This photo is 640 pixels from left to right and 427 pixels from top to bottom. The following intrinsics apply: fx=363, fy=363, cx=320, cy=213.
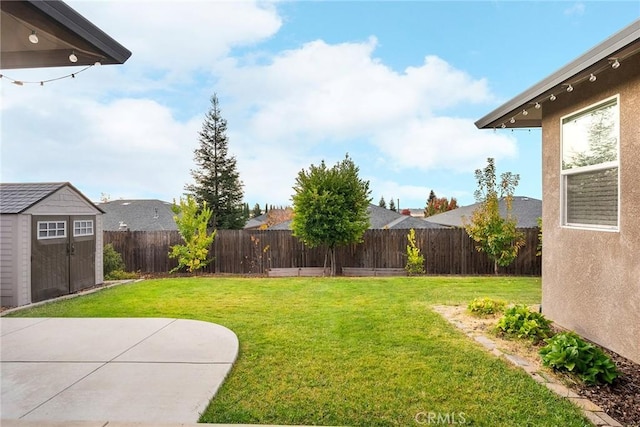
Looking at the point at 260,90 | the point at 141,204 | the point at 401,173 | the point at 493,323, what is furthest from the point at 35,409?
the point at 141,204

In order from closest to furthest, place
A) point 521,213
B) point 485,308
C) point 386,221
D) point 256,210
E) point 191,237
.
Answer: point 485,308
point 191,237
point 521,213
point 386,221
point 256,210

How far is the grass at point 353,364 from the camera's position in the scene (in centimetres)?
267

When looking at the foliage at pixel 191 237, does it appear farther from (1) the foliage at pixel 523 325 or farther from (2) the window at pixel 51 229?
(1) the foliage at pixel 523 325

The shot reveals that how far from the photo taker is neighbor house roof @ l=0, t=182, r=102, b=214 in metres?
7.26

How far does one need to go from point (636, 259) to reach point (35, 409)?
553 cm

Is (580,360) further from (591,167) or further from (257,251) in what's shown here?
(257,251)

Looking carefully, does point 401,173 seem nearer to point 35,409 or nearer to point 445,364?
point 445,364

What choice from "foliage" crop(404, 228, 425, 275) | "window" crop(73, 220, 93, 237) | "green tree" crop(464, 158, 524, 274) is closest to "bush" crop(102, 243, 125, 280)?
"window" crop(73, 220, 93, 237)

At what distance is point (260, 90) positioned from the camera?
12984 mm

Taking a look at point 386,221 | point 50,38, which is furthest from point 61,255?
point 386,221

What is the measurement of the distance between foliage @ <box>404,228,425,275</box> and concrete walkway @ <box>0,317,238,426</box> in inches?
317

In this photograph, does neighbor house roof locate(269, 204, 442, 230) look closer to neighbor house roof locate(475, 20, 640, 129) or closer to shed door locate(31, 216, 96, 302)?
shed door locate(31, 216, 96, 302)

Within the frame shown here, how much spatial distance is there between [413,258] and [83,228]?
30.8 feet

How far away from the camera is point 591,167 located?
443 cm
